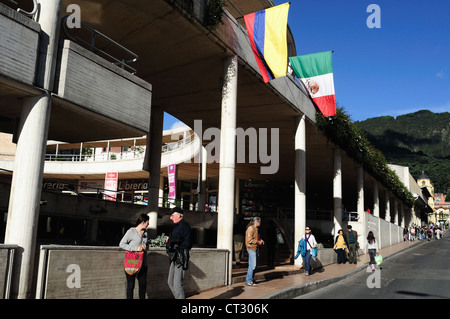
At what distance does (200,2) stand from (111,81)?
138 inches

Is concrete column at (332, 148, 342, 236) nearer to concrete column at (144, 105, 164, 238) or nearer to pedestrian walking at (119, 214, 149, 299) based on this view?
concrete column at (144, 105, 164, 238)

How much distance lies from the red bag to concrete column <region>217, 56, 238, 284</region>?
4280 mm

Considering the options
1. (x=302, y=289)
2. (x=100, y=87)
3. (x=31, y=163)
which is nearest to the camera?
(x=31, y=163)

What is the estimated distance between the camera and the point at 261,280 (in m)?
11.0

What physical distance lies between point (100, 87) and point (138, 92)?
1136 mm

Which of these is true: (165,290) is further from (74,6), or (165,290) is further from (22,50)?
(74,6)

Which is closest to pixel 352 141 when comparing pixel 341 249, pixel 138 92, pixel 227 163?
pixel 341 249

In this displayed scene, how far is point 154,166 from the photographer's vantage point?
15516mm

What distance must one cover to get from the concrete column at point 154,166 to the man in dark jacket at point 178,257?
338 inches

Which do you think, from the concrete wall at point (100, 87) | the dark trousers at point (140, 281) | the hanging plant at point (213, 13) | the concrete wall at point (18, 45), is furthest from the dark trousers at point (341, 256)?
the concrete wall at point (18, 45)

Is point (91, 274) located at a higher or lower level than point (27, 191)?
lower

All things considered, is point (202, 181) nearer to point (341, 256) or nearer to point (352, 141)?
point (352, 141)

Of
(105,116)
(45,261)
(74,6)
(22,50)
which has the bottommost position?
(45,261)

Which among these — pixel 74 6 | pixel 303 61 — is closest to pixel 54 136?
pixel 74 6
